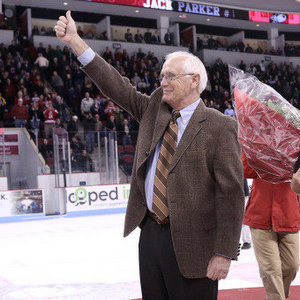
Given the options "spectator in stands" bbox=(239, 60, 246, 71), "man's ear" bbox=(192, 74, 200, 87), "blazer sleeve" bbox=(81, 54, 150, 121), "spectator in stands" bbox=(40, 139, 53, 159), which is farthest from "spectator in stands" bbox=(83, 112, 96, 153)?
"spectator in stands" bbox=(239, 60, 246, 71)

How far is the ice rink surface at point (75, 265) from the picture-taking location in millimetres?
5020

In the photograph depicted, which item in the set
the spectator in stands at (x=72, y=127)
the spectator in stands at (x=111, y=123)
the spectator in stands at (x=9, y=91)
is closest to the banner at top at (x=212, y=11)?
the spectator in stands at (x=9, y=91)

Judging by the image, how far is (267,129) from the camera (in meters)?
2.89

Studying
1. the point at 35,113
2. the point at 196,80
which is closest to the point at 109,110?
the point at 35,113

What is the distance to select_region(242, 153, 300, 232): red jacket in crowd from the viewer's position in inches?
140

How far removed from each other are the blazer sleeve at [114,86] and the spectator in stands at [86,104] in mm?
15205

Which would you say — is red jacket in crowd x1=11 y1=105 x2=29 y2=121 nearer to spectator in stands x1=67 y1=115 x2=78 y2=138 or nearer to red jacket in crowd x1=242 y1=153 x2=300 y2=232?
spectator in stands x1=67 y1=115 x2=78 y2=138

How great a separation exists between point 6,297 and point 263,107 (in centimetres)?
329

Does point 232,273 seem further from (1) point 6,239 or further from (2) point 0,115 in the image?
(2) point 0,115

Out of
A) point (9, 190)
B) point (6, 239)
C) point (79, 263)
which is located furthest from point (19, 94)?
point (79, 263)

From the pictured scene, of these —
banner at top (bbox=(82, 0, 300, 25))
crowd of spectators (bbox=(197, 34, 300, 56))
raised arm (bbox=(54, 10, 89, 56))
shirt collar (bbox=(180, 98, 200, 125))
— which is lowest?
shirt collar (bbox=(180, 98, 200, 125))

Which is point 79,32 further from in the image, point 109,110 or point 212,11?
point 109,110

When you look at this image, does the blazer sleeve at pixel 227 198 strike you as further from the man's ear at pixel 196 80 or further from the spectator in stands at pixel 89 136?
the spectator in stands at pixel 89 136

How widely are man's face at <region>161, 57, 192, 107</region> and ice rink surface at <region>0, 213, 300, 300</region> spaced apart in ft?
8.98
